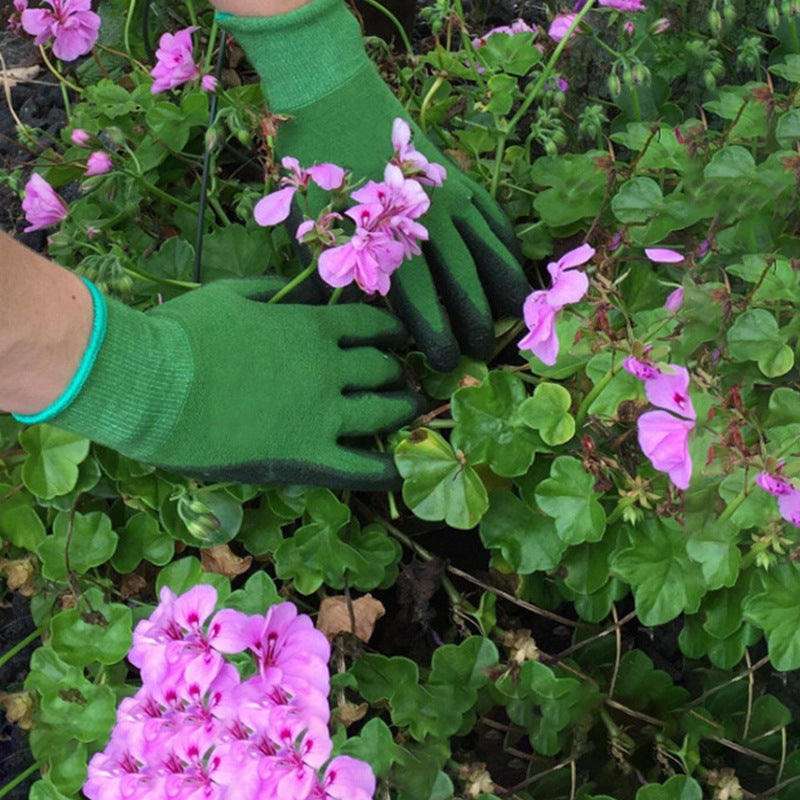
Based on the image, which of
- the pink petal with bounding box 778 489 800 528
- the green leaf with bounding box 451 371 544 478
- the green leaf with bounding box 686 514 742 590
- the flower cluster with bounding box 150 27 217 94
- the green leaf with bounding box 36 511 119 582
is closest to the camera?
the pink petal with bounding box 778 489 800 528

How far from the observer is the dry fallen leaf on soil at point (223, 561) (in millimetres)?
1195

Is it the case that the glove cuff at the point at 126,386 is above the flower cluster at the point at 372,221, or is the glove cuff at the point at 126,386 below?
below

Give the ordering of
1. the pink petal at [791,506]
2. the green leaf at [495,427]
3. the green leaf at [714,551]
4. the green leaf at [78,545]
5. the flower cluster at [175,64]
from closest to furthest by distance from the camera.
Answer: the pink petal at [791,506]
the green leaf at [714,551]
the green leaf at [495,427]
the green leaf at [78,545]
the flower cluster at [175,64]

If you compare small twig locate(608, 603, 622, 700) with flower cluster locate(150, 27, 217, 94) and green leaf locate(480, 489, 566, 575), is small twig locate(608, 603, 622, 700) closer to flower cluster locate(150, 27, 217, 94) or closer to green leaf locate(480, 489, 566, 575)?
green leaf locate(480, 489, 566, 575)

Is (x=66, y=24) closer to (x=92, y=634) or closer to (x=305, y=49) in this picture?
(x=305, y=49)

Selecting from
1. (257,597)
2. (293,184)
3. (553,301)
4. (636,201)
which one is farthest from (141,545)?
(636,201)

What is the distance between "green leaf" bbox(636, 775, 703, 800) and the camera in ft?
3.34

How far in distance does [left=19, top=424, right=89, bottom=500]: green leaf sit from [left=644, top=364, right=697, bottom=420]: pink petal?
0.65m

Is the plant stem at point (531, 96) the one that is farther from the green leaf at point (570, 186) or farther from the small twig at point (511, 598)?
the small twig at point (511, 598)

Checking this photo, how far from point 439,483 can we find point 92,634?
43 cm

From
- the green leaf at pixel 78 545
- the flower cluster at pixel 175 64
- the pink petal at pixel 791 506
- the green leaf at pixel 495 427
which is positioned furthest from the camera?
the flower cluster at pixel 175 64

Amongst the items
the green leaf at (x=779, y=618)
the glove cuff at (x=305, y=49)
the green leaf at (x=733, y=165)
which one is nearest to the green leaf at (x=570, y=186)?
the green leaf at (x=733, y=165)

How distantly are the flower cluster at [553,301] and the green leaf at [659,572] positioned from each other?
0.21 meters

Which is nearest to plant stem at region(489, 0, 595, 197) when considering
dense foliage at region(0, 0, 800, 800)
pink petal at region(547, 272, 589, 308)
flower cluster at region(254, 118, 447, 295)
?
dense foliage at region(0, 0, 800, 800)
